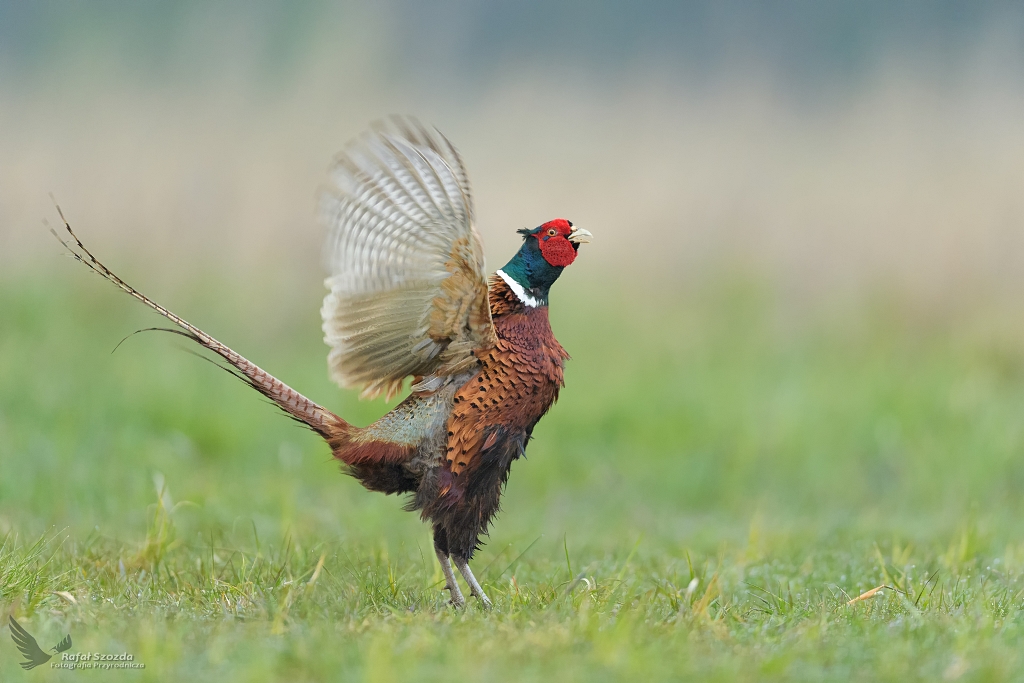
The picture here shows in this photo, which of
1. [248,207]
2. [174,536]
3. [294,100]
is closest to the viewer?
[174,536]

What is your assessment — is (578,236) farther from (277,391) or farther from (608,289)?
(608,289)

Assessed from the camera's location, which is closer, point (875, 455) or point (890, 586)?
point (890, 586)

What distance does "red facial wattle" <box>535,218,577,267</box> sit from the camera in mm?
4305

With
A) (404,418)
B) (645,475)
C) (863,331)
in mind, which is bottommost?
(645,475)

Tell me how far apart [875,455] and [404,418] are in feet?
15.0

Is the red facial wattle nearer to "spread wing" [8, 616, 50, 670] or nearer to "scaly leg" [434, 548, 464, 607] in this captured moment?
"scaly leg" [434, 548, 464, 607]

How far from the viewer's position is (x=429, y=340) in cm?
427

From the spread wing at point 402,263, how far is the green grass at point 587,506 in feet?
2.84

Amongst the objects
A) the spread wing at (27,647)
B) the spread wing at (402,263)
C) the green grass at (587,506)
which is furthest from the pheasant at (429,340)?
the spread wing at (27,647)

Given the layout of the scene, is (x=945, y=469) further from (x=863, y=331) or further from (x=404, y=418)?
(x=404, y=418)

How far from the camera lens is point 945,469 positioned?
761 cm

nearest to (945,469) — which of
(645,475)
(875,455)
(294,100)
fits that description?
(875,455)

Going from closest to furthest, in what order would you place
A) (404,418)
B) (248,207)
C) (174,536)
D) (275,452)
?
1. (404,418)
2. (174,536)
3. (275,452)
4. (248,207)

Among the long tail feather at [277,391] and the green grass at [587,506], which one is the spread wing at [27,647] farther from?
the long tail feather at [277,391]
